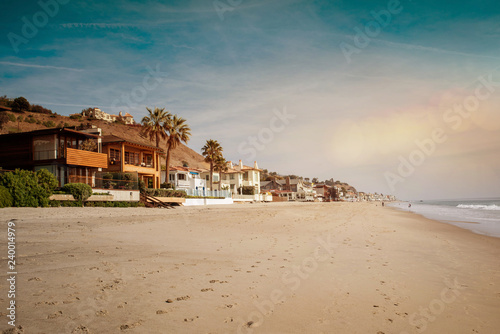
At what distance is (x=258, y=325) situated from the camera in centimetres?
401

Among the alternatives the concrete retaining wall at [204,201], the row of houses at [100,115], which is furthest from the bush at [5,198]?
the row of houses at [100,115]

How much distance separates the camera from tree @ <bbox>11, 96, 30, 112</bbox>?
3708 inches

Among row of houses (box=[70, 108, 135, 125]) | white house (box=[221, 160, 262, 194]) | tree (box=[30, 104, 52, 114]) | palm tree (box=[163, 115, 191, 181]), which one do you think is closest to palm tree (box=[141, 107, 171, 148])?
palm tree (box=[163, 115, 191, 181])

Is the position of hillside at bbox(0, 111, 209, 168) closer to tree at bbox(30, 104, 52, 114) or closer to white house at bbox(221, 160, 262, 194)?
tree at bbox(30, 104, 52, 114)

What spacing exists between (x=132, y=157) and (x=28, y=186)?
22.0 metres

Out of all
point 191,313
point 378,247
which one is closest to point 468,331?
point 191,313

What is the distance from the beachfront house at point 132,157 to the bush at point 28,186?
17234mm

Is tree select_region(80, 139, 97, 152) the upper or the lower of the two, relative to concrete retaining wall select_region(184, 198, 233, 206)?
upper

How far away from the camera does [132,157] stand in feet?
132

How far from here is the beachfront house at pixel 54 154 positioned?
29391 mm

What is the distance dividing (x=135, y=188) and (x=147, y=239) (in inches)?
815

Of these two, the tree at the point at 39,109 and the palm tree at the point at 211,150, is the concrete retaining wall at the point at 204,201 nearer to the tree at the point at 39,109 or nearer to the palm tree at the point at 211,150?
the palm tree at the point at 211,150

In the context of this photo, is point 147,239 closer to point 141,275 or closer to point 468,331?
point 141,275

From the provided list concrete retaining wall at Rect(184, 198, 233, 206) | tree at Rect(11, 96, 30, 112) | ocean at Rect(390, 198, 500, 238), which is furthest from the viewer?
tree at Rect(11, 96, 30, 112)
